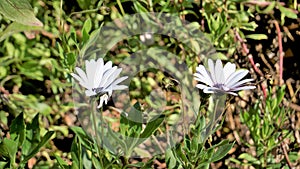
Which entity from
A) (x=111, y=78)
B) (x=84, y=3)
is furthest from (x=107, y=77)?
(x=84, y=3)

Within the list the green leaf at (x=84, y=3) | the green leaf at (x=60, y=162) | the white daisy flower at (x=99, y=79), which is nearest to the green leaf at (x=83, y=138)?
the green leaf at (x=60, y=162)

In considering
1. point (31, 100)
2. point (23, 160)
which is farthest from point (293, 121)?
point (23, 160)

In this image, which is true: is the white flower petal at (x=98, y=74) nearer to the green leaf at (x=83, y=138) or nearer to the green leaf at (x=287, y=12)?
the green leaf at (x=83, y=138)

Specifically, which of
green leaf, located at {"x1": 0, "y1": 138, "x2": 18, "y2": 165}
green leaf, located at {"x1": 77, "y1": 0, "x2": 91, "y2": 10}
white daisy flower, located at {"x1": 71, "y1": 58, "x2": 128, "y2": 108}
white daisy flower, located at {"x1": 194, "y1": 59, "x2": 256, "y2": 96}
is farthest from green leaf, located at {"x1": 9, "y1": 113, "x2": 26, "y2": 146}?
green leaf, located at {"x1": 77, "y1": 0, "x2": 91, "y2": 10}

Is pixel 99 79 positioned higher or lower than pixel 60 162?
higher

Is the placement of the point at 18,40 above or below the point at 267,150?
above

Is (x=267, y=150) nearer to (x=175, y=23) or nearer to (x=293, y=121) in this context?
(x=293, y=121)

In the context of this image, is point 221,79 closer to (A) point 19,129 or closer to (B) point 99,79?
(B) point 99,79
